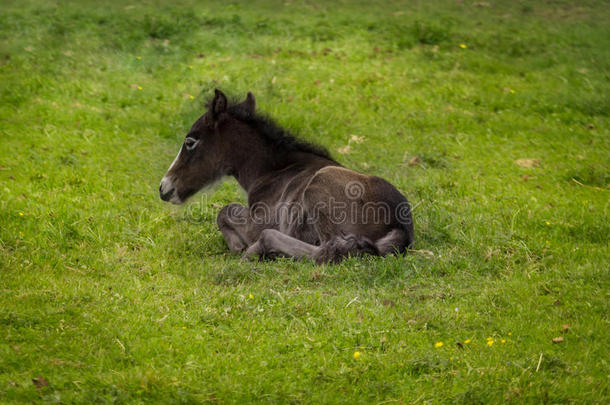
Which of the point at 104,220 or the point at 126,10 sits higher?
the point at 126,10

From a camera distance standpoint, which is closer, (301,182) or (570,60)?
(301,182)

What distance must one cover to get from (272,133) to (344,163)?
2.84 metres

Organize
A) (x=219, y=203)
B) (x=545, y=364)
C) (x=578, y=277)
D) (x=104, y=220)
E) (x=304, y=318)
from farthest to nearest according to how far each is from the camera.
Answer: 1. (x=219, y=203)
2. (x=104, y=220)
3. (x=578, y=277)
4. (x=304, y=318)
5. (x=545, y=364)

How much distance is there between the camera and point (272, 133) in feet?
31.0

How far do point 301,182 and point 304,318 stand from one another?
8.56 feet

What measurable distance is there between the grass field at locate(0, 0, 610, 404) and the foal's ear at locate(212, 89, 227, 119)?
5.47 feet

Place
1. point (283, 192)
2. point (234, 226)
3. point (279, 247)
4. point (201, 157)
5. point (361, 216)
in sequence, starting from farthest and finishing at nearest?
point (201, 157), point (234, 226), point (283, 192), point (279, 247), point (361, 216)

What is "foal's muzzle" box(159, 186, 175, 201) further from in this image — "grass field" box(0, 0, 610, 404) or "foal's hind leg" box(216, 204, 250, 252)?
"foal's hind leg" box(216, 204, 250, 252)

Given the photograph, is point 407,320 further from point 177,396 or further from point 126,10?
point 126,10

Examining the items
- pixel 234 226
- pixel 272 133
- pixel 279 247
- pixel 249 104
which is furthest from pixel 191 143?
pixel 279 247

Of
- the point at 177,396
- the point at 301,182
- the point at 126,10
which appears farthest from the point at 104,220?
the point at 126,10

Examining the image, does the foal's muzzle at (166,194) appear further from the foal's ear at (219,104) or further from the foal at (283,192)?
the foal's ear at (219,104)

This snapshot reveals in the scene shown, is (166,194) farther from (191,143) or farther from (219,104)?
(219,104)

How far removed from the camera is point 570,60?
16859 millimetres
